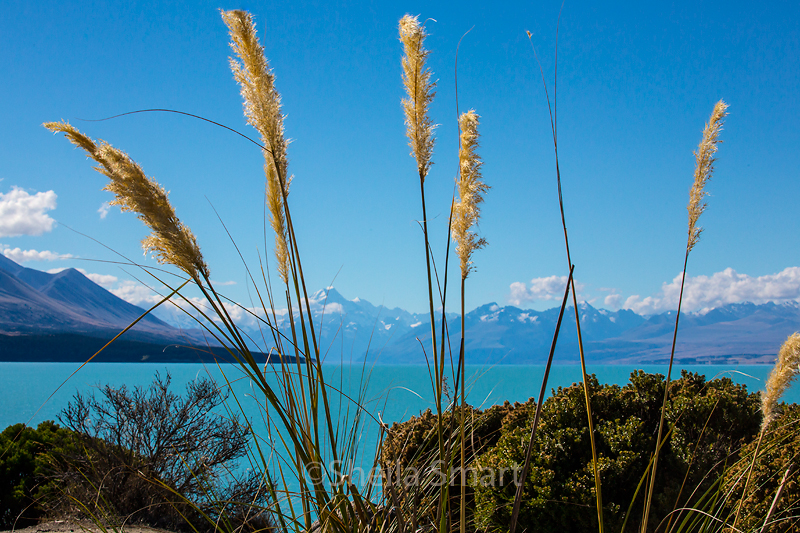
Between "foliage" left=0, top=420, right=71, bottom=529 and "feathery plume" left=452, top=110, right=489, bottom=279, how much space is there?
8023 millimetres

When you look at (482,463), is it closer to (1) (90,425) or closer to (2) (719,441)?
(2) (719,441)

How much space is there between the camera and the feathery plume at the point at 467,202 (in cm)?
167

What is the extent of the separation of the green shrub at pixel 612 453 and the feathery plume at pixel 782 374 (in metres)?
2.05

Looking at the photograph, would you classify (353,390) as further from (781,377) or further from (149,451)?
(149,451)

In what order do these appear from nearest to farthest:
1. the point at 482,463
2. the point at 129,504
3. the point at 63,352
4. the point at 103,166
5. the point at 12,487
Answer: the point at 103,166, the point at 482,463, the point at 129,504, the point at 12,487, the point at 63,352

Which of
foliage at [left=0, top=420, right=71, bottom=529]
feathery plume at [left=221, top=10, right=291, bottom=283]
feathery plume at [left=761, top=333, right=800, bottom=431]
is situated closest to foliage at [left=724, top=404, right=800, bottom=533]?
feathery plume at [left=761, top=333, right=800, bottom=431]

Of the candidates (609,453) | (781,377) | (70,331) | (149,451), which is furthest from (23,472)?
(70,331)

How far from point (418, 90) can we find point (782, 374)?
5.52ft

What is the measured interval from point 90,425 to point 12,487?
130cm

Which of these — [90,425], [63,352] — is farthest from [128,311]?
[90,425]

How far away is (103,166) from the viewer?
58.2 inches

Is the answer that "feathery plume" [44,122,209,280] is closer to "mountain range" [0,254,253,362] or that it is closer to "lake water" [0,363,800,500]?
"lake water" [0,363,800,500]

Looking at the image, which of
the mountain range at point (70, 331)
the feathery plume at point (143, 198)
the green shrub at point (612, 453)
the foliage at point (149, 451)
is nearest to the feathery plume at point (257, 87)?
the feathery plume at point (143, 198)

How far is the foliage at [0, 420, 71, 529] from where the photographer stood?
7.16 meters
